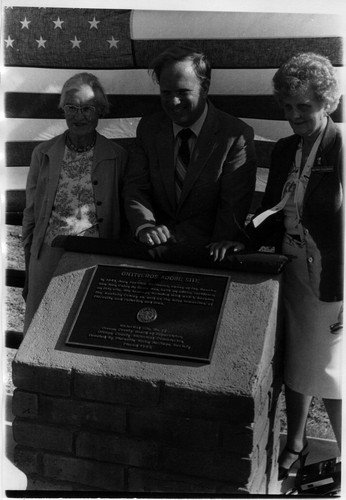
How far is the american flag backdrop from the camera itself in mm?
3803

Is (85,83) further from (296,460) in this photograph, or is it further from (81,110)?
(296,460)

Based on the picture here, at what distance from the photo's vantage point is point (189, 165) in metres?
3.32

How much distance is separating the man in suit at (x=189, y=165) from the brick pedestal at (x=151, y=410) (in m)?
0.49

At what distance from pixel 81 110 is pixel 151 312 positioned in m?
1.32

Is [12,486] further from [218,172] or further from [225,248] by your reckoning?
[218,172]

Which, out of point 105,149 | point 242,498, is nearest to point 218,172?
point 105,149

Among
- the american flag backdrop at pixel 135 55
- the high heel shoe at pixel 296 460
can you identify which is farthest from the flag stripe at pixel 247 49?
the high heel shoe at pixel 296 460

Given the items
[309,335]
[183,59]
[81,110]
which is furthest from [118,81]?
[309,335]

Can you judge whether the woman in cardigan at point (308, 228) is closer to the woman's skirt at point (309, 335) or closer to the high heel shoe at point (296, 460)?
the woman's skirt at point (309, 335)

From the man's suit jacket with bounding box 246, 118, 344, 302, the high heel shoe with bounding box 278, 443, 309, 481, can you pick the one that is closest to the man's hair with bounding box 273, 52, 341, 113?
the man's suit jacket with bounding box 246, 118, 344, 302

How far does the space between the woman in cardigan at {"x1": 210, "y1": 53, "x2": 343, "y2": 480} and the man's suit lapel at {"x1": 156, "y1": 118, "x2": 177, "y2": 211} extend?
0.49 m

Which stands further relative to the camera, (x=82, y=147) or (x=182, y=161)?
(x=82, y=147)

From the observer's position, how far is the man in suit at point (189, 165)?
324 cm

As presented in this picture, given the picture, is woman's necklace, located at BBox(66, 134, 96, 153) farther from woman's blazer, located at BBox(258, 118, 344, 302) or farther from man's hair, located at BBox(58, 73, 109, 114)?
woman's blazer, located at BBox(258, 118, 344, 302)
